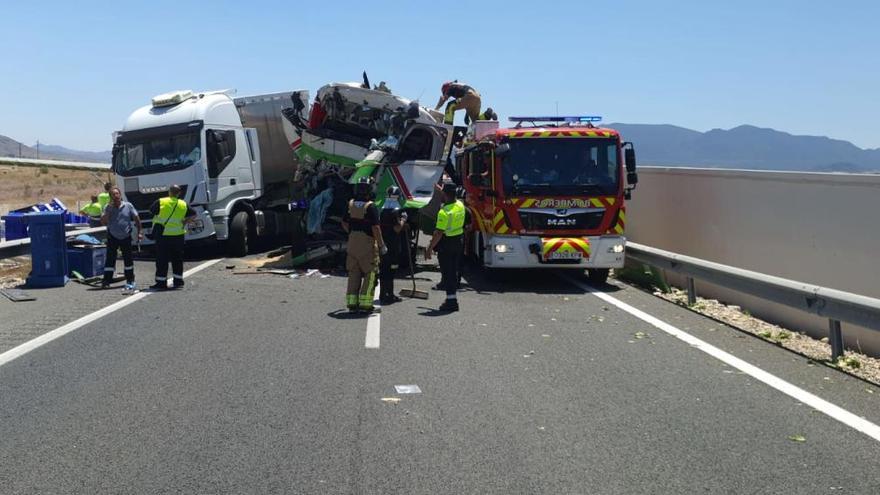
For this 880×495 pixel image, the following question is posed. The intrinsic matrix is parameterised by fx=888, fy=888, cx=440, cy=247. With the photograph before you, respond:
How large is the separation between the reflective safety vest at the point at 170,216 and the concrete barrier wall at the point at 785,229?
848 cm

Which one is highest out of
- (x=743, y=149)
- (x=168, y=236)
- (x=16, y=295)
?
(x=743, y=149)

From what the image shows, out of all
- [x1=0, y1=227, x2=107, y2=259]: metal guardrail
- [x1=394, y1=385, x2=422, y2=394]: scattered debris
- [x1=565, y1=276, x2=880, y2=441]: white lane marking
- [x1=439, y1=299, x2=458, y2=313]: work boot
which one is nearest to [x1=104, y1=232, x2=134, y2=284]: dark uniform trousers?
[x1=0, y1=227, x2=107, y2=259]: metal guardrail

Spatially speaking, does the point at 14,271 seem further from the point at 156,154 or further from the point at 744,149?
the point at 744,149

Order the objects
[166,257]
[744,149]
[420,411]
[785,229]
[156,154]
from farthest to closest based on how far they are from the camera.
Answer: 1. [744,149]
2. [156,154]
3. [166,257]
4. [785,229]
5. [420,411]

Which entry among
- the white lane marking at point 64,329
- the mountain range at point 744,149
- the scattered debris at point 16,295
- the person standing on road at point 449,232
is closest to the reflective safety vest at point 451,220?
the person standing on road at point 449,232

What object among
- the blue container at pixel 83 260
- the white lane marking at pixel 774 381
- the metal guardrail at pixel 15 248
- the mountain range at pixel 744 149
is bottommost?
the white lane marking at pixel 774 381

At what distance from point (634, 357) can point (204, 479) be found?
492 centimetres

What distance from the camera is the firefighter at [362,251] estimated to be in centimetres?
1177

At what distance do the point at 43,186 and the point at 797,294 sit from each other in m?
55.2

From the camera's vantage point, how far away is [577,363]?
861 cm

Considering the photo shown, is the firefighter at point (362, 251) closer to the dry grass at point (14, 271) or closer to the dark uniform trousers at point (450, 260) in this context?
the dark uniform trousers at point (450, 260)

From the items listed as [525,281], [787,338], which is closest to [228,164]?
[525,281]

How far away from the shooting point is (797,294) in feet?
31.4

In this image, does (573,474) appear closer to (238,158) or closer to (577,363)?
(577,363)
